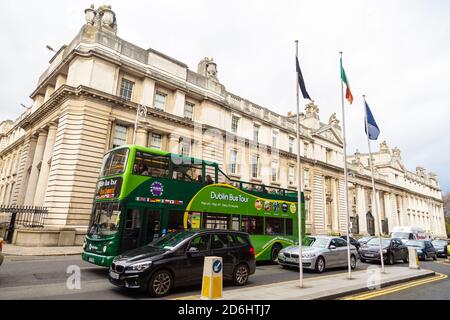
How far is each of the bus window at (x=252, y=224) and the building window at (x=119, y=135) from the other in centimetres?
1406

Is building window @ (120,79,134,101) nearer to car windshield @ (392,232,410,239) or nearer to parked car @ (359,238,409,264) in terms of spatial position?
parked car @ (359,238,409,264)

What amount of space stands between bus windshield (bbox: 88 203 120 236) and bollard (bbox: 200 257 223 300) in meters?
4.49

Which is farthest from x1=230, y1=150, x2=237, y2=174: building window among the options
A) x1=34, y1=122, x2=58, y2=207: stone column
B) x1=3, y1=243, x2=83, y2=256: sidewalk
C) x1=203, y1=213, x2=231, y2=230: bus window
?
x1=203, y1=213, x2=231, y2=230: bus window

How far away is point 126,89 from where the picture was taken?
24.8 metres

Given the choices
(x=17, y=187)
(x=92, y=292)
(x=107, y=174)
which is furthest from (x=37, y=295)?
(x=17, y=187)

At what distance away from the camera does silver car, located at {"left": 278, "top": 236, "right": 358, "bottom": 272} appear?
42.1 ft

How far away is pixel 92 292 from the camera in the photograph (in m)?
7.83

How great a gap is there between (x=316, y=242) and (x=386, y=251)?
21.0 feet

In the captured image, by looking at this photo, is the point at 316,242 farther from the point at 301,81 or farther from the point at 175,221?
the point at 301,81

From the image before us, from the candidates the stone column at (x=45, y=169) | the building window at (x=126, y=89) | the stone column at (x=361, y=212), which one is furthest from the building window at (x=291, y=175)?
the stone column at (x=45, y=169)

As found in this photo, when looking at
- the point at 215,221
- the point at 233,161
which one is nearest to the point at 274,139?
the point at 233,161

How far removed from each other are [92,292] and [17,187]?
2753cm

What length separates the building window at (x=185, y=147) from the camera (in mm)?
27062
